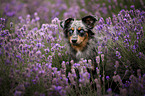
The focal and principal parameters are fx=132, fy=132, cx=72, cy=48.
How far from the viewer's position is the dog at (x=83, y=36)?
9.43 ft

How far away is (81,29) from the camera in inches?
113

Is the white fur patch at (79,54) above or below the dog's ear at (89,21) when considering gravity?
below

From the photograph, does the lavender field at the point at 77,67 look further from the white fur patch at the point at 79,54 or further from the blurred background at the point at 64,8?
the blurred background at the point at 64,8

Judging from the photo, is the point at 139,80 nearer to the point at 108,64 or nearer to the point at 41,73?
the point at 108,64

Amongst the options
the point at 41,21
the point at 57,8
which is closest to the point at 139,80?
the point at 41,21

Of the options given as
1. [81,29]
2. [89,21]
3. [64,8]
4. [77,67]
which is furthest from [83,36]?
[64,8]

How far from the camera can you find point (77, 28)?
2889 millimetres

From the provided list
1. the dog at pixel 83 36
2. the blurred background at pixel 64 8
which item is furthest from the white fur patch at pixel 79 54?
the blurred background at pixel 64 8

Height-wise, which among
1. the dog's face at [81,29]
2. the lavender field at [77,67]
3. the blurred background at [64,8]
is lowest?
the lavender field at [77,67]

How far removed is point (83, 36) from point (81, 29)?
16cm

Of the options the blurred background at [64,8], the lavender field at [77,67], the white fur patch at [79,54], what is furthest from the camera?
the blurred background at [64,8]

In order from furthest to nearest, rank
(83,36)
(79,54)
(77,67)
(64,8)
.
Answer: (64,8) → (79,54) → (83,36) → (77,67)

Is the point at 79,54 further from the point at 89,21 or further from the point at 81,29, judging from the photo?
the point at 89,21

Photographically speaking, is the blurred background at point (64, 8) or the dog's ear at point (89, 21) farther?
the blurred background at point (64, 8)
